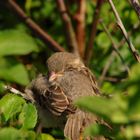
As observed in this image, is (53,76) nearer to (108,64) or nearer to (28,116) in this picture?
(28,116)

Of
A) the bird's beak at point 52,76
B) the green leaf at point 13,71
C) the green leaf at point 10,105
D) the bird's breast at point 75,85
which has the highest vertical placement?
the green leaf at point 13,71

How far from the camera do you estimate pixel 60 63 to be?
333cm

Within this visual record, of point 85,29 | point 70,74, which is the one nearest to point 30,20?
point 85,29

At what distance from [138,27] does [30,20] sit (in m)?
0.92

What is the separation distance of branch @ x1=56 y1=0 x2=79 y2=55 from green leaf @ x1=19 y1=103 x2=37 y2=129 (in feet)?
7.06

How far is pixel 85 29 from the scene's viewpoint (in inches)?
178

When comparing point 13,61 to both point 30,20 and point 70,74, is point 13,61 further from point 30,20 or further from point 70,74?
point 70,74

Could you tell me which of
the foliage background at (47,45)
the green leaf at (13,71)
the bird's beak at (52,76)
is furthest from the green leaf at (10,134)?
the green leaf at (13,71)

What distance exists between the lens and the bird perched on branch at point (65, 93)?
2.86 metres

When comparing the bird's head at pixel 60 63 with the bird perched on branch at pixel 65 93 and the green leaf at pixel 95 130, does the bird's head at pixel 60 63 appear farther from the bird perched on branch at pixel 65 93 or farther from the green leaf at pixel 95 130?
the green leaf at pixel 95 130

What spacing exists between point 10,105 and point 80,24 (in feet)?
7.48

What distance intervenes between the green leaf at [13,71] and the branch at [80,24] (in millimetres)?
570

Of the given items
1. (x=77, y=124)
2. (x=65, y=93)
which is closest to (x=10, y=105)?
(x=77, y=124)

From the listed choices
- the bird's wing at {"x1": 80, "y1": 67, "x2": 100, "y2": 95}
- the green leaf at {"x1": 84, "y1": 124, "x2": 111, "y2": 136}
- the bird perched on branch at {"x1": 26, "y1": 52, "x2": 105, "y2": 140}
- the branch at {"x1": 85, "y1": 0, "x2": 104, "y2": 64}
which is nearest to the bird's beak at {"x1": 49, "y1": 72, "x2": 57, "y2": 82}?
the bird perched on branch at {"x1": 26, "y1": 52, "x2": 105, "y2": 140}
